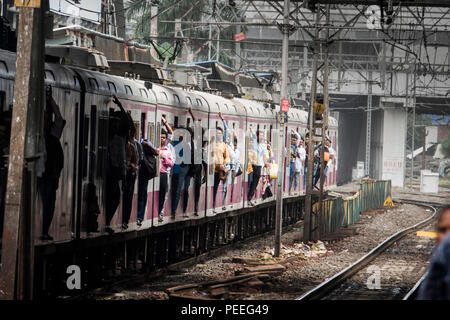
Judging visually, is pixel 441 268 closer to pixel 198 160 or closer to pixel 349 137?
pixel 198 160

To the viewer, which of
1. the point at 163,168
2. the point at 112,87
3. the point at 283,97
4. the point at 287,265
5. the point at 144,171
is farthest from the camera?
the point at 283,97

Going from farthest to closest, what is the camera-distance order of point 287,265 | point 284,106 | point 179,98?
1. point 284,106
2. point 287,265
3. point 179,98

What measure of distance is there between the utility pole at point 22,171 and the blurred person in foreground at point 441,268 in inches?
197

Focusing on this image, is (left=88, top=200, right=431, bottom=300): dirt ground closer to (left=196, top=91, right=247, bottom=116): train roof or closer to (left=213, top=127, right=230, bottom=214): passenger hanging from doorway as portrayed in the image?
(left=213, top=127, right=230, bottom=214): passenger hanging from doorway

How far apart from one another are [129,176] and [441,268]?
10259mm

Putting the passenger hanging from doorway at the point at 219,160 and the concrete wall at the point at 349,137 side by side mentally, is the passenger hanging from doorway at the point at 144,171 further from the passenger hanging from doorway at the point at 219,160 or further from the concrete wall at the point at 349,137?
the concrete wall at the point at 349,137

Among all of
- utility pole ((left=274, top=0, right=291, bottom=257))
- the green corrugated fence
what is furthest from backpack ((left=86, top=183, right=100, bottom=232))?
the green corrugated fence

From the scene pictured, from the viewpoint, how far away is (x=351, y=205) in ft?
96.5

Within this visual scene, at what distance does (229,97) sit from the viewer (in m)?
21.7

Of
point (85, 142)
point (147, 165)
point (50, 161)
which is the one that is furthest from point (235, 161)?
point (50, 161)

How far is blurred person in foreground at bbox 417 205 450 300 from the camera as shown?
4014 millimetres

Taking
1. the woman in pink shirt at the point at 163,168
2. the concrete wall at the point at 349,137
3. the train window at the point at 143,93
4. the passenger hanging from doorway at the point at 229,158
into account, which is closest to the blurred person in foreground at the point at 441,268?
the train window at the point at 143,93

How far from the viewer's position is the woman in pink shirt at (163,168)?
51.7 ft

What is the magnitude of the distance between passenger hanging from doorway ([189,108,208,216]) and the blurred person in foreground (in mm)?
13227
